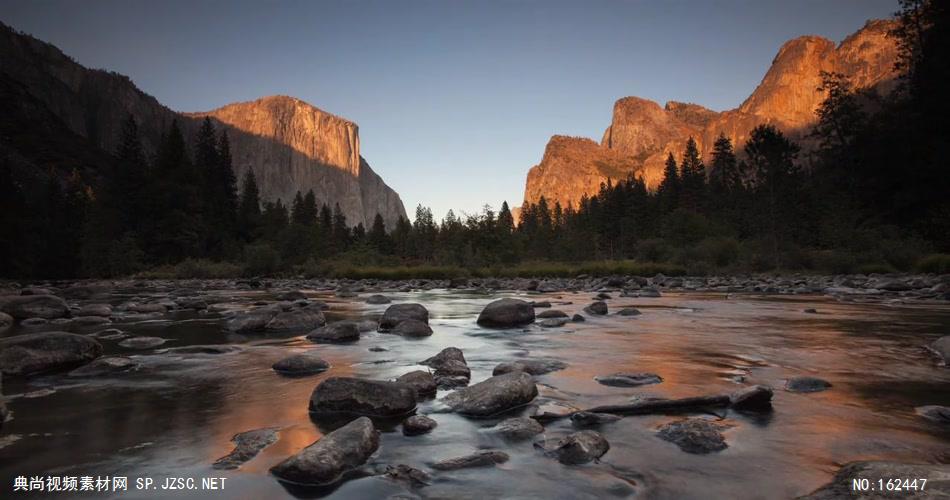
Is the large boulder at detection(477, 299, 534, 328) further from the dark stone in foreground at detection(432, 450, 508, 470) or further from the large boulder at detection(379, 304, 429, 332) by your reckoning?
the dark stone in foreground at detection(432, 450, 508, 470)

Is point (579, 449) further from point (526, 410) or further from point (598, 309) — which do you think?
point (598, 309)

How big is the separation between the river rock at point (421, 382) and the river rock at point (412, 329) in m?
4.51

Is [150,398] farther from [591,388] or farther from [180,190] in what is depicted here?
[180,190]

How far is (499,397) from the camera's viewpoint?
176 inches

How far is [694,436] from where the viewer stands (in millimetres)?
3516

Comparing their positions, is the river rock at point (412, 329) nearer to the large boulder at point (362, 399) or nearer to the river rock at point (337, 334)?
the river rock at point (337, 334)

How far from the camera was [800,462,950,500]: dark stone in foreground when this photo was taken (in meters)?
2.46

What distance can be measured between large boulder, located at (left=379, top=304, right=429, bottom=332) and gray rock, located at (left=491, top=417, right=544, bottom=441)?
7.03 meters

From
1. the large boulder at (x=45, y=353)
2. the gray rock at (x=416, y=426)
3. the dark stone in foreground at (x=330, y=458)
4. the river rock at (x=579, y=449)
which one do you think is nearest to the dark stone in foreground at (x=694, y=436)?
the river rock at (x=579, y=449)

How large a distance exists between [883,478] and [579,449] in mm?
1663

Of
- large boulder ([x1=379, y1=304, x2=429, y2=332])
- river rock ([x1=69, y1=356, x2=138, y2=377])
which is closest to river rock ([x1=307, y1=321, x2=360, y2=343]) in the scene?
large boulder ([x1=379, y1=304, x2=429, y2=332])

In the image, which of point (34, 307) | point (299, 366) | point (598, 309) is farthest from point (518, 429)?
point (34, 307)

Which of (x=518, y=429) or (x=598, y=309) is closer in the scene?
(x=518, y=429)

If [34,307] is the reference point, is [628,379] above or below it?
below
